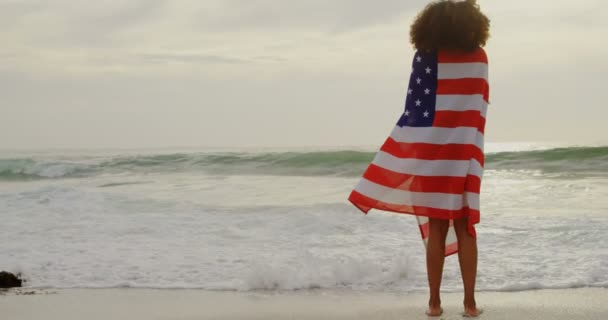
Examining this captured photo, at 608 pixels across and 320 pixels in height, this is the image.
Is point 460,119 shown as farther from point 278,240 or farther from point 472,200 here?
point 278,240

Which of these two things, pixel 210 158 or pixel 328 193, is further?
pixel 210 158

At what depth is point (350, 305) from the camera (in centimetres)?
412

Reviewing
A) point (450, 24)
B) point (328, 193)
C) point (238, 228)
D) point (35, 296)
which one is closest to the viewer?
point (450, 24)

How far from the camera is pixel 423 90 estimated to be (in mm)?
3480

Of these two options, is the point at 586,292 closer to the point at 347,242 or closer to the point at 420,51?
the point at 420,51

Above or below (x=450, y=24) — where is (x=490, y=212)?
below

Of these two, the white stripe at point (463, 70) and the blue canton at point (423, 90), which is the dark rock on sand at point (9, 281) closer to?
the blue canton at point (423, 90)

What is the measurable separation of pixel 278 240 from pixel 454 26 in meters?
3.54

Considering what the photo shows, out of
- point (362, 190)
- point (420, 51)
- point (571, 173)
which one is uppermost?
point (420, 51)

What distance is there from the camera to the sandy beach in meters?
3.83

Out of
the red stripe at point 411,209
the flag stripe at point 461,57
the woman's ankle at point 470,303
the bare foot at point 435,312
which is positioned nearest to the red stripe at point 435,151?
the red stripe at point 411,209

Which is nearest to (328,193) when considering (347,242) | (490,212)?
(490,212)

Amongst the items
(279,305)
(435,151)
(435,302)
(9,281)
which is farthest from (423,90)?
(9,281)

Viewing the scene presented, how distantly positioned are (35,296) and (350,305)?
2049 mm
